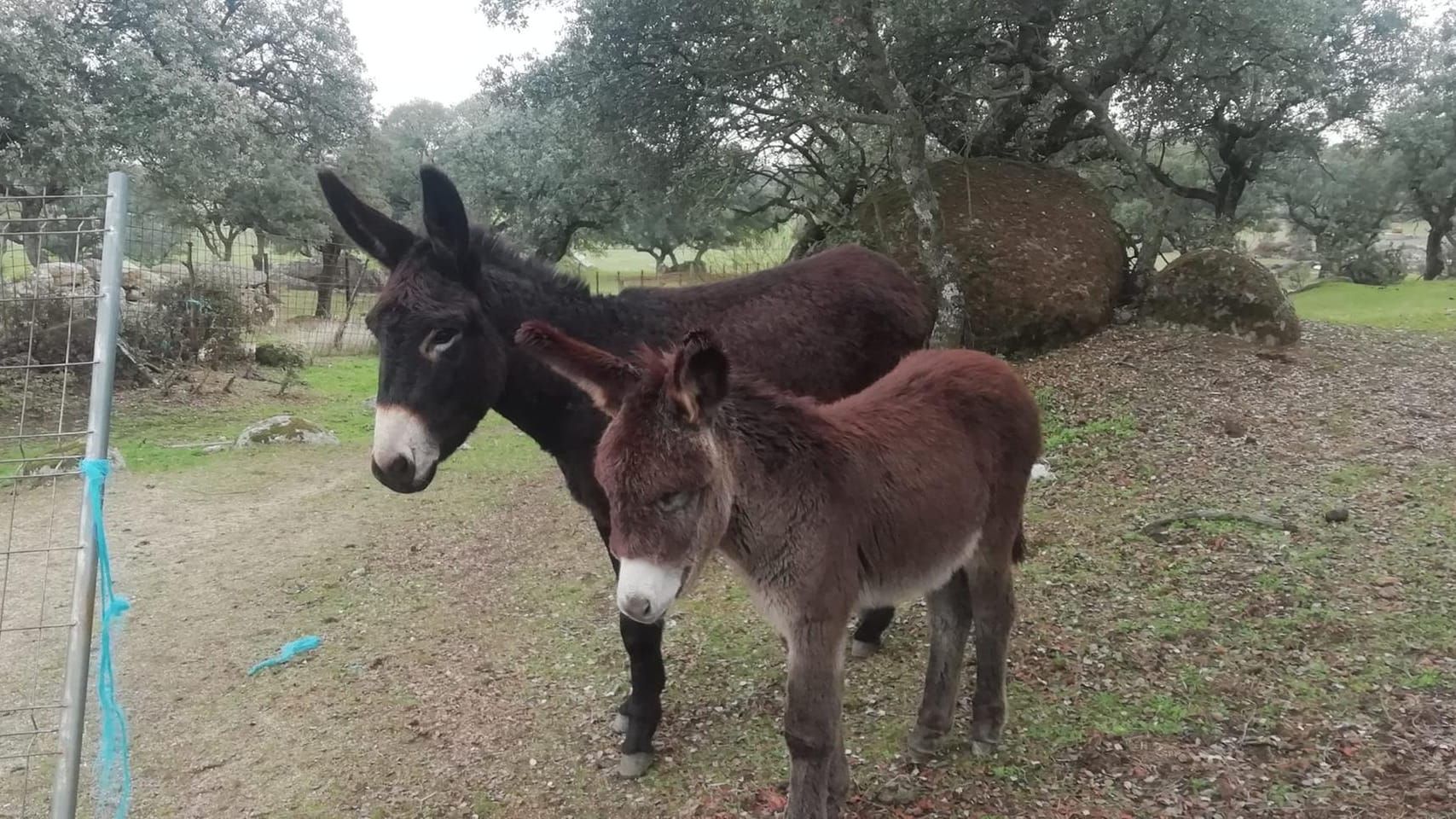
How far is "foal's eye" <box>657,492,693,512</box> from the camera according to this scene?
2.64 meters

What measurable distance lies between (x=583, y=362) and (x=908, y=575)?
5.24ft

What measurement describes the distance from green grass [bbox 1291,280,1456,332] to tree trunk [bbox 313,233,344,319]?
58.6 feet

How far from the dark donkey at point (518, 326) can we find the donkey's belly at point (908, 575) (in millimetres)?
1312

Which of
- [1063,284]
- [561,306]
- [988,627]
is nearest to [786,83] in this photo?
[1063,284]

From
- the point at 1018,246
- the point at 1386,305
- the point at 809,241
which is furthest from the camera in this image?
the point at 1386,305

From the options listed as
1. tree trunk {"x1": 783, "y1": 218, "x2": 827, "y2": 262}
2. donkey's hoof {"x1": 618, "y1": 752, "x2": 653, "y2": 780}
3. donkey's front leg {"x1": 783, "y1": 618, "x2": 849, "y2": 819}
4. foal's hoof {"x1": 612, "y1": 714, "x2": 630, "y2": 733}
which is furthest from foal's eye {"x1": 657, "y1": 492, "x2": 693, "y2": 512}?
tree trunk {"x1": 783, "y1": 218, "x2": 827, "y2": 262}

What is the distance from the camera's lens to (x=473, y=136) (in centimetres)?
2184

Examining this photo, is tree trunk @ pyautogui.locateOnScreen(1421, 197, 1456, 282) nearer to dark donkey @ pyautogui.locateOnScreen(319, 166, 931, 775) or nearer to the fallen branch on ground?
the fallen branch on ground

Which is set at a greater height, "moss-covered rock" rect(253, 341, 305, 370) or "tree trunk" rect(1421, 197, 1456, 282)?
"tree trunk" rect(1421, 197, 1456, 282)

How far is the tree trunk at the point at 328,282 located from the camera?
53.1 ft

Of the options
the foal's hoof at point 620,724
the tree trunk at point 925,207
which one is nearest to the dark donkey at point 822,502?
the foal's hoof at point 620,724

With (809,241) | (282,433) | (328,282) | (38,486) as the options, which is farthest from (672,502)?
(328,282)

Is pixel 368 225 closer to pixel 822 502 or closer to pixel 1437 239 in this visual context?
pixel 822 502

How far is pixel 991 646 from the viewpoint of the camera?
12.8 feet
